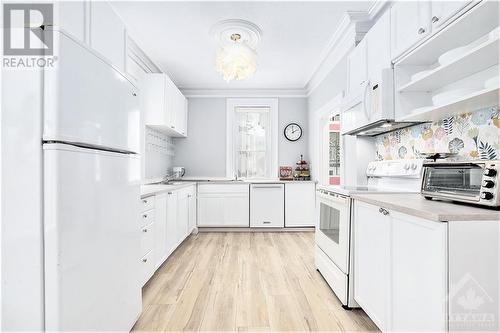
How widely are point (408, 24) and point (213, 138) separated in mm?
3659

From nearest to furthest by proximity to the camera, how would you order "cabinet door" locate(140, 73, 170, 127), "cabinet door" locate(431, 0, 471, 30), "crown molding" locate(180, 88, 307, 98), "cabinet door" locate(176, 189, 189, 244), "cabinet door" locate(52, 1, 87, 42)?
"cabinet door" locate(52, 1, 87, 42)
"cabinet door" locate(431, 0, 471, 30)
"cabinet door" locate(176, 189, 189, 244)
"cabinet door" locate(140, 73, 170, 127)
"crown molding" locate(180, 88, 307, 98)

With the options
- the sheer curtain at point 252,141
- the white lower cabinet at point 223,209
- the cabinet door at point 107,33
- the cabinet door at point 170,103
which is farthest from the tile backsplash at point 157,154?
the cabinet door at point 107,33

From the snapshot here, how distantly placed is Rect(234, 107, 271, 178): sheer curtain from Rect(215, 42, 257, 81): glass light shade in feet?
7.33

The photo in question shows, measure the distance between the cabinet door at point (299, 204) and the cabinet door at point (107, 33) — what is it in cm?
314

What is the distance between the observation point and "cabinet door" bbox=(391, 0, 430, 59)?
158 cm

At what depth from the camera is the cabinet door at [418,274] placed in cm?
105

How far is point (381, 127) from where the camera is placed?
7.14ft

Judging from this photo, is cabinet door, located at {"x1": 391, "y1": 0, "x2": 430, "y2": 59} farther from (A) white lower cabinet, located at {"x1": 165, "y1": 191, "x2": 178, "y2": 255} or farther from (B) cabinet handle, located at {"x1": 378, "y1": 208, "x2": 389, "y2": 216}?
(A) white lower cabinet, located at {"x1": 165, "y1": 191, "x2": 178, "y2": 255}

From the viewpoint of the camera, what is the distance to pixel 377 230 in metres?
1.56

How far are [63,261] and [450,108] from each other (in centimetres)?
212

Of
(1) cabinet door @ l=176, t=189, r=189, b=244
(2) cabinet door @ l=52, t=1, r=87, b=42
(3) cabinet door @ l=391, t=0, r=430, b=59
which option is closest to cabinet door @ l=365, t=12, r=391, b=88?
(3) cabinet door @ l=391, t=0, r=430, b=59

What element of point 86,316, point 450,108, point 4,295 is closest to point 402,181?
point 450,108

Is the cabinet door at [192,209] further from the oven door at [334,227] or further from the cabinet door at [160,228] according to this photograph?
the oven door at [334,227]

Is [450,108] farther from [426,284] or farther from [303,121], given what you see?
[303,121]
